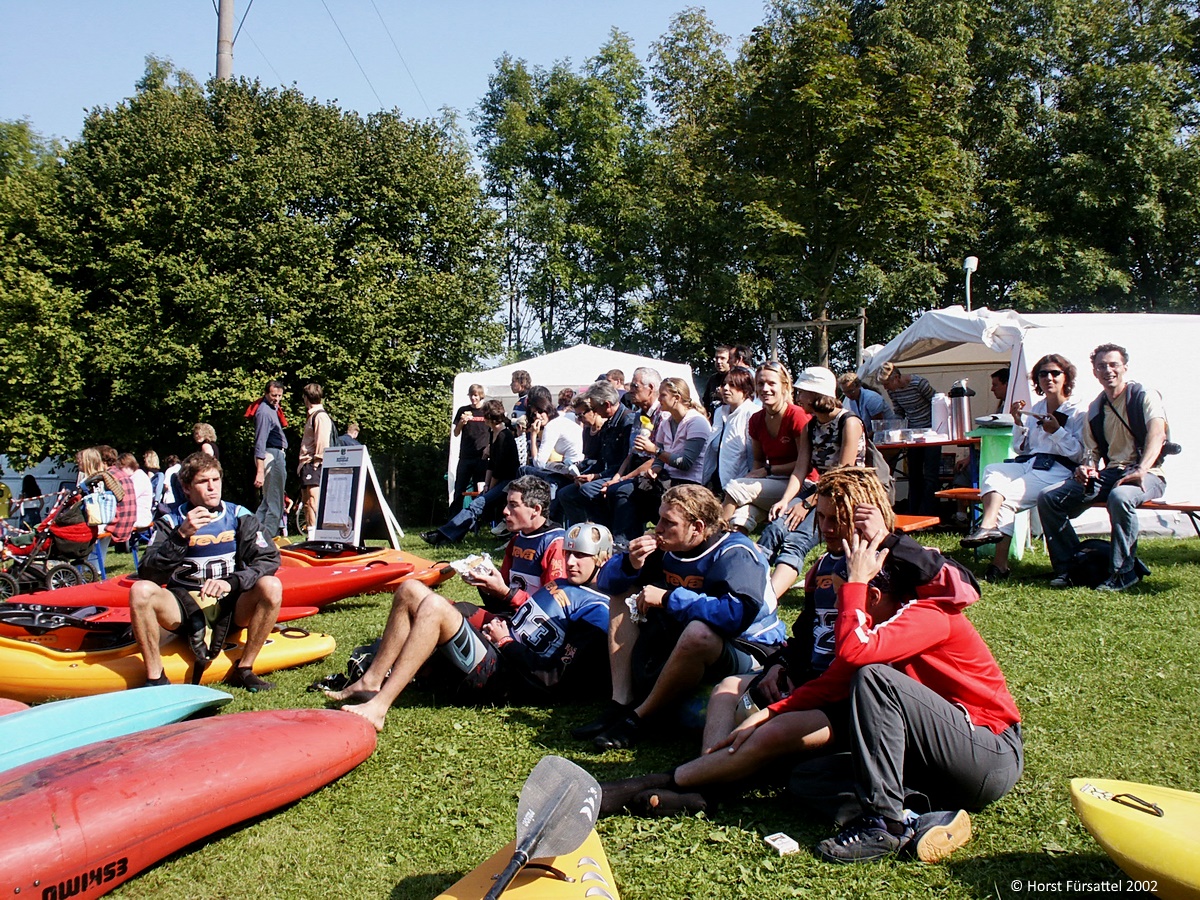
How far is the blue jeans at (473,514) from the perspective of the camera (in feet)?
35.8

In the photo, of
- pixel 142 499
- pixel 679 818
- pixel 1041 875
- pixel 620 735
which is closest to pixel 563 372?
pixel 142 499

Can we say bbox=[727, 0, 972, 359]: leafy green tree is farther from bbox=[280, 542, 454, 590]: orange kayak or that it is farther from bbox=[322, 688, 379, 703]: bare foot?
bbox=[322, 688, 379, 703]: bare foot

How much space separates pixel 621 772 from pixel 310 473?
26.5 feet

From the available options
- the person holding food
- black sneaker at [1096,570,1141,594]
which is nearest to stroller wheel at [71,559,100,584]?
the person holding food

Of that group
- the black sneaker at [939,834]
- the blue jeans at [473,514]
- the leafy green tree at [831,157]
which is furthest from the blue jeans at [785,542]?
the leafy green tree at [831,157]

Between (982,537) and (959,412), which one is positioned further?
(959,412)

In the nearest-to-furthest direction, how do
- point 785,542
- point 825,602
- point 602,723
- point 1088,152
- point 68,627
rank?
point 825,602, point 602,723, point 68,627, point 785,542, point 1088,152

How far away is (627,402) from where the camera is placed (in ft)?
33.6

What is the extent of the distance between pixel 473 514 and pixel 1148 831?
8978mm

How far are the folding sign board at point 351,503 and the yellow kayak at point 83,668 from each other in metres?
3.38

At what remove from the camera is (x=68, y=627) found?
5.82m

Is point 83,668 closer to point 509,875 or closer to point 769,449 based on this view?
point 509,875

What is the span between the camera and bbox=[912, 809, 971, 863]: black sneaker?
115 inches

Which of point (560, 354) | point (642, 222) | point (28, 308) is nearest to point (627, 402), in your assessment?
point (560, 354)
